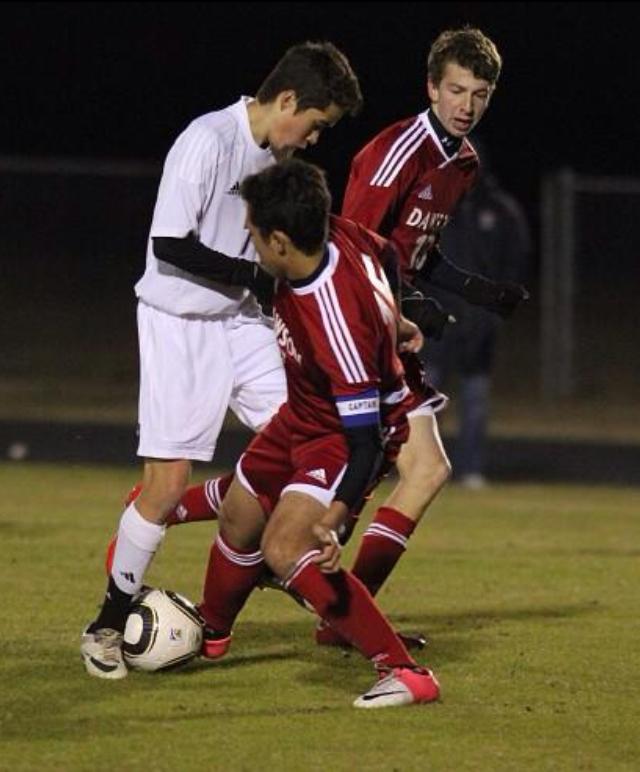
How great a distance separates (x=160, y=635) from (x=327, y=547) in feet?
3.67

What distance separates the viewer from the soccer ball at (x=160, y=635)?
8.34m

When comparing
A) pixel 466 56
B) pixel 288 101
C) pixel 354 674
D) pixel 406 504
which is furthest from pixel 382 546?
pixel 466 56

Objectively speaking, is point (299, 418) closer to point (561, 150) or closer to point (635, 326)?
point (635, 326)

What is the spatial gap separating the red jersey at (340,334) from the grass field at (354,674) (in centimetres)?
101

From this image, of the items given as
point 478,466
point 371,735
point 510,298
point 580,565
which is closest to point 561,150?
point 478,466

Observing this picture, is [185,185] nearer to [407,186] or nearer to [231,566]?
[407,186]

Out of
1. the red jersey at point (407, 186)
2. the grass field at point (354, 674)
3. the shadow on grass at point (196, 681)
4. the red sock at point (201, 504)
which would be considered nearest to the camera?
the grass field at point (354, 674)

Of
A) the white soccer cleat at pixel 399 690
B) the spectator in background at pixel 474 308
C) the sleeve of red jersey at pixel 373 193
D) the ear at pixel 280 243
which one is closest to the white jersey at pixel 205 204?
the sleeve of red jersey at pixel 373 193

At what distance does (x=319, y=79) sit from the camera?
8164 mm

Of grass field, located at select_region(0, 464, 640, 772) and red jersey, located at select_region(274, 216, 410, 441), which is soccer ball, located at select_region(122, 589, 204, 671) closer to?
grass field, located at select_region(0, 464, 640, 772)

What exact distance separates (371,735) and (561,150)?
26.3 metres

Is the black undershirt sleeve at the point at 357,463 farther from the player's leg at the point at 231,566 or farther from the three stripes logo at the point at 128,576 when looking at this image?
the three stripes logo at the point at 128,576

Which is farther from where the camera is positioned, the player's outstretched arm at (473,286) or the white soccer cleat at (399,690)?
the player's outstretched arm at (473,286)

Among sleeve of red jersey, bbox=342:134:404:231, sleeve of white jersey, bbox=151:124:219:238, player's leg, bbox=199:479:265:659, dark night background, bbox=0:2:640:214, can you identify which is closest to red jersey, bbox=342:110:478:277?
sleeve of red jersey, bbox=342:134:404:231
